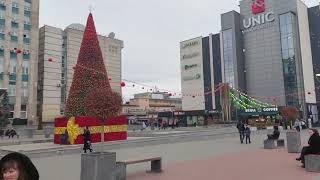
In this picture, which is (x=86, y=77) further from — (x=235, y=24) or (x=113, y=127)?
(x=235, y=24)

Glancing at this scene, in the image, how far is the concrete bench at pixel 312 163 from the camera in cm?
1074

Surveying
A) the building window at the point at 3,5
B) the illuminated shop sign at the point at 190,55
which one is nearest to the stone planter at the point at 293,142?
the building window at the point at 3,5

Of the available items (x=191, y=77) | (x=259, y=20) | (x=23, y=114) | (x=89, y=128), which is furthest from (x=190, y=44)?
(x=89, y=128)

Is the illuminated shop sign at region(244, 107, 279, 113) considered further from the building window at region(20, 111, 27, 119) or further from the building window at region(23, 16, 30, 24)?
the building window at region(23, 16, 30, 24)

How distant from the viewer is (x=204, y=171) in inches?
444

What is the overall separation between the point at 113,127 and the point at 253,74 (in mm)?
55315

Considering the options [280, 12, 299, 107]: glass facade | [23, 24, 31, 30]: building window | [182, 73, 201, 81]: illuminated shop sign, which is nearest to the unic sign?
[280, 12, 299, 107]: glass facade

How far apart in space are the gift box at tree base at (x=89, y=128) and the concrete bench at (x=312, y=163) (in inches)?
621

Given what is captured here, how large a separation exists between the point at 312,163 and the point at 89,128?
710 inches

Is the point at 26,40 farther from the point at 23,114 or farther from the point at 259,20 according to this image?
the point at 259,20

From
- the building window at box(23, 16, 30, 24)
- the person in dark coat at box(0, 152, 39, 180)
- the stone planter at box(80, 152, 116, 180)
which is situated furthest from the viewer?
the building window at box(23, 16, 30, 24)

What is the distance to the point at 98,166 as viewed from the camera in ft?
29.1

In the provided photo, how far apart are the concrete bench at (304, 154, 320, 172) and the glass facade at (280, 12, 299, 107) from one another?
198 feet

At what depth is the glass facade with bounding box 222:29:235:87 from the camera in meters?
78.4
